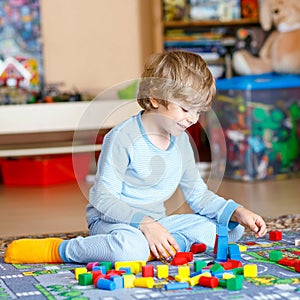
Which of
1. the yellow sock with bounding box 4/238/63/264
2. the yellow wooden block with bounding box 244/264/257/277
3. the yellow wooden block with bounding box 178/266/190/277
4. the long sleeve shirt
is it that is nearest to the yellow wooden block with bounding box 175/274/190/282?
the yellow wooden block with bounding box 178/266/190/277

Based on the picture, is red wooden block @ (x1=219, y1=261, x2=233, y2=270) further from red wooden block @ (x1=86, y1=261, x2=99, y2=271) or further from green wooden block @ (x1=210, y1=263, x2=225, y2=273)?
red wooden block @ (x1=86, y1=261, x2=99, y2=271)

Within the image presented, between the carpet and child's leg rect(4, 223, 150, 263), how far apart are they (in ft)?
0.08

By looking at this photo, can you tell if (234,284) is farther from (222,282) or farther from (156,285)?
(156,285)

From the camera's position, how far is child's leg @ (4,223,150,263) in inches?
65.8

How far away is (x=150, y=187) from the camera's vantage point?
1795 mm

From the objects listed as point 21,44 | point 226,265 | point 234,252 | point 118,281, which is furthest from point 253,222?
point 21,44

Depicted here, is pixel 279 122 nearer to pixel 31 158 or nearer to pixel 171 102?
pixel 31 158

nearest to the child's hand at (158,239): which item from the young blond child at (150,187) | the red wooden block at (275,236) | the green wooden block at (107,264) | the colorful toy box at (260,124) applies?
the young blond child at (150,187)

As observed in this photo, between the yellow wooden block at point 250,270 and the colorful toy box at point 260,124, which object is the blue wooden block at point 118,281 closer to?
the yellow wooden block at point 250,270

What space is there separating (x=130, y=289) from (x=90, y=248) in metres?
0.24

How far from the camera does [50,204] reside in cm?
279

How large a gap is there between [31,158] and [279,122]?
103cm

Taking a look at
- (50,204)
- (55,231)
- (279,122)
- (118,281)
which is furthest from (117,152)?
(279,122)

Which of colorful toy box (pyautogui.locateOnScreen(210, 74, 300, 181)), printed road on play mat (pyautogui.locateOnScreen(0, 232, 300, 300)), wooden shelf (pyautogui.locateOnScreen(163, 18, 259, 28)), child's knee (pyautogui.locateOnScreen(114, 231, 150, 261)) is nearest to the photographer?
printed road on play mat (pyautogui.locateOnScreen(0, 232, 300, 300))
